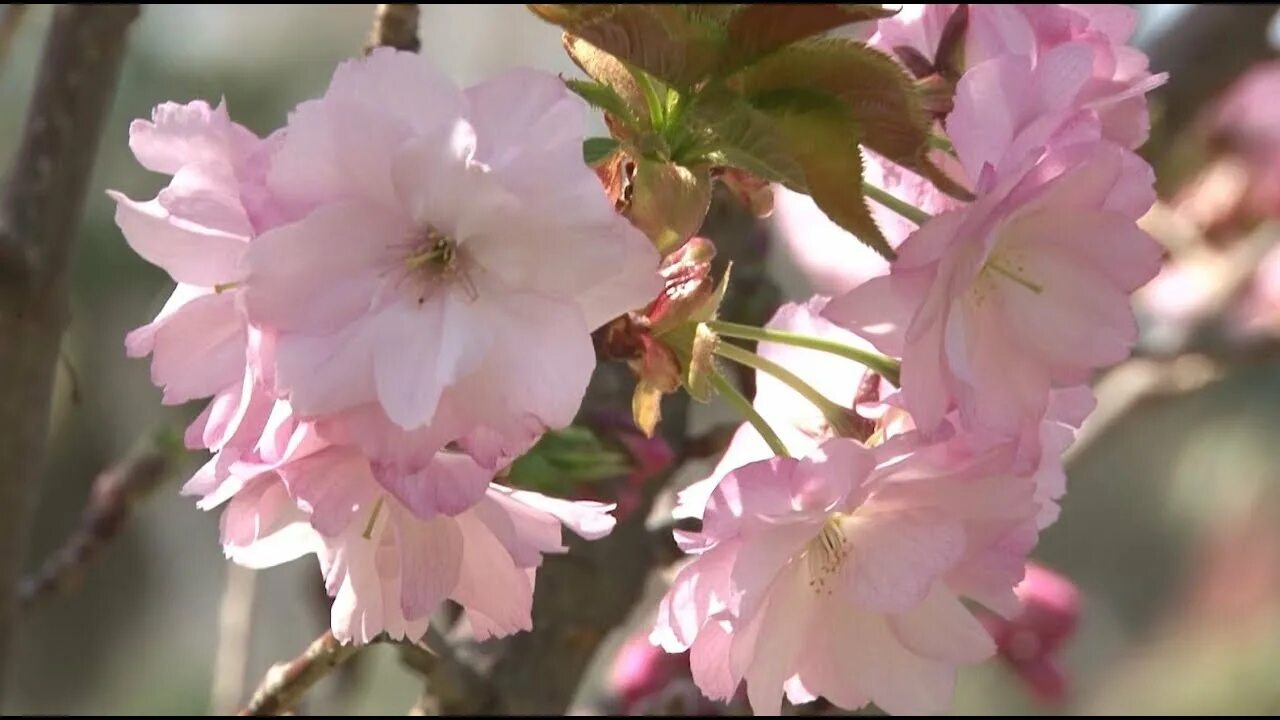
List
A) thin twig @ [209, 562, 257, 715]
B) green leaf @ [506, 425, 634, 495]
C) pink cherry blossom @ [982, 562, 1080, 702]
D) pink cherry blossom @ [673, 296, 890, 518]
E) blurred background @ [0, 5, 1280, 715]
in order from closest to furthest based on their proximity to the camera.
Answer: pink cherry blossom @ [673, 296, 890, 518] < green leaf @ [506, 425, 634, 495] < pink cherry blossom @ [982, 562, 1080, 702] < thin twig @ [209, 562, 257, 715] < blurred background @ [0, 5, 1280, 715]

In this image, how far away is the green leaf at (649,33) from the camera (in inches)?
10.3

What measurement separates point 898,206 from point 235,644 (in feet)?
2.14

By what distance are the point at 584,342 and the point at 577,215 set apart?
26mm

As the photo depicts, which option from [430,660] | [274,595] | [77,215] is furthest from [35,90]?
[274,595]

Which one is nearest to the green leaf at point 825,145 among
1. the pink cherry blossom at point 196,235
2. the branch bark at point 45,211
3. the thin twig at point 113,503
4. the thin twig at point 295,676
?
the pink cherry blossom at point 196,235

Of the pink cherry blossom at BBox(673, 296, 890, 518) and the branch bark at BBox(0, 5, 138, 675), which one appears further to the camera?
the branch bark at BBox(0, 5, 138, 675)

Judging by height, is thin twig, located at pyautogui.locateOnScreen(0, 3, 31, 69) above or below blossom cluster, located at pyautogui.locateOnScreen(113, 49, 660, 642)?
below

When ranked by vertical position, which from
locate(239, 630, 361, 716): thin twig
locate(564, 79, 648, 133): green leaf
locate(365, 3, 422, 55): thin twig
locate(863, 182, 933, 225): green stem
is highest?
locate(564, 79, 648, 133): green leaf

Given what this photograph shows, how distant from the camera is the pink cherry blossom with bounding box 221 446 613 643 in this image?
0.28m

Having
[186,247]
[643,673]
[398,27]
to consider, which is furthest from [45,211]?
[643,673]

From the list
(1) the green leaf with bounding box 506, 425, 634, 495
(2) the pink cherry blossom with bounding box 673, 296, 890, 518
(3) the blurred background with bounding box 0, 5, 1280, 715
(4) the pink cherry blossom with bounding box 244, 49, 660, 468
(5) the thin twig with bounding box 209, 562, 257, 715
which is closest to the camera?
(4) the pink cherry blossom with bounding box 244, 49, 660, 468

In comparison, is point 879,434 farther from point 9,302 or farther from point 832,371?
point 9,302

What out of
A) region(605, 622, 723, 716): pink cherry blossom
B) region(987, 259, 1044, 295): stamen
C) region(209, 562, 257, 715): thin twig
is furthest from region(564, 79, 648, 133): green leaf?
region(209, 562, 257, 715): thin twig

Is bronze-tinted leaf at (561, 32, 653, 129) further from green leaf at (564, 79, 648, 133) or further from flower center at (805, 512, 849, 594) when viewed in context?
flower center at (805, 512, 849, 594)
